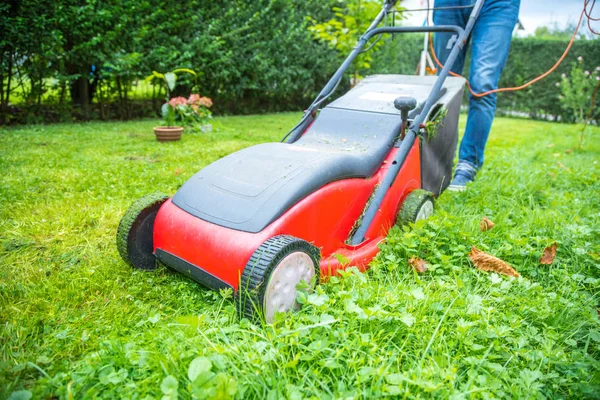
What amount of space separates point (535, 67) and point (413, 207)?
1151cm

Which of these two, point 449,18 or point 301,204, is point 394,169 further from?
point 449,18

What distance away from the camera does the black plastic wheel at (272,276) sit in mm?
1227

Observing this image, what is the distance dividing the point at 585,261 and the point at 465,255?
0.49 meters

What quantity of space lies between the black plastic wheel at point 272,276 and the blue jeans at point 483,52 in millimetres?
1769

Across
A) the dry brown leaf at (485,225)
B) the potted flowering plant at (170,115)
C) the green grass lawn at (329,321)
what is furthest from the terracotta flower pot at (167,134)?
the dry brown leaf at (485,225)

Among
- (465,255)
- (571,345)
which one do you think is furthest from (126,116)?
(571,345)

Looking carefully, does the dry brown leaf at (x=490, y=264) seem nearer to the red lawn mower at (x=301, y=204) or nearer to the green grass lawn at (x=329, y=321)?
the green grass lawn at (x=329, y=321)

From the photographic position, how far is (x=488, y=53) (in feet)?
8.34

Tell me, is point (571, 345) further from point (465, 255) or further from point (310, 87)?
point (310, 87)

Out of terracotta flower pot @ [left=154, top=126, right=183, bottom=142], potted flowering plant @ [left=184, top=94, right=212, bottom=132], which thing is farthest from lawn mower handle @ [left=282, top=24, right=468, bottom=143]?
potted flowering plant @ [left=184, top=94, right=212, bottom=132]

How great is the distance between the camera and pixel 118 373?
1.05 meters

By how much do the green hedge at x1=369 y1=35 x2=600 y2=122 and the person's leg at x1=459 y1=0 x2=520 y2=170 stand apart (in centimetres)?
803

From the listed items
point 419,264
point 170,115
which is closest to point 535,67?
point 170,115

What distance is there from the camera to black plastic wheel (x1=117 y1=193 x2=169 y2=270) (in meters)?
1.64
